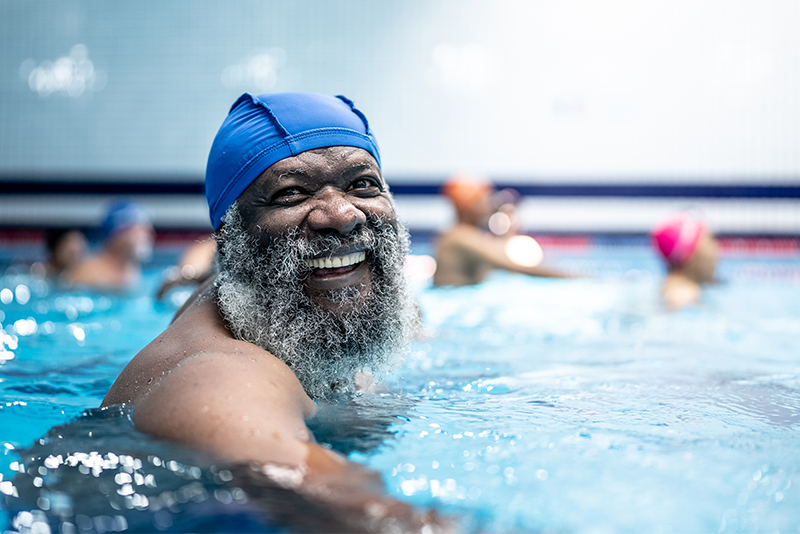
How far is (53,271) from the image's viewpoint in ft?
23.7

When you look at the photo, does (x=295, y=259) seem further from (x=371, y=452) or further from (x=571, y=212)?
(x=571, y=212)

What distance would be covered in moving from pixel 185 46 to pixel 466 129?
4235 millimetres

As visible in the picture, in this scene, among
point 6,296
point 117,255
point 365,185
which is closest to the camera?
point 365,185

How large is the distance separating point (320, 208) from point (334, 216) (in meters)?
0.05

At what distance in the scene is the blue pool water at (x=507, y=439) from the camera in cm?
142

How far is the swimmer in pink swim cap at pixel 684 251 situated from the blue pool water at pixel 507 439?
1575mm

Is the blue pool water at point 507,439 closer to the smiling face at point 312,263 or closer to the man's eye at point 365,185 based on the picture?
the smiling face at point 312,263

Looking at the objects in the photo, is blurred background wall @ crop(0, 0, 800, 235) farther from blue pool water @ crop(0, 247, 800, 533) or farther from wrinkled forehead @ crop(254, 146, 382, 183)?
wrinkled forehead @ crop(254, 146, 382, 183)

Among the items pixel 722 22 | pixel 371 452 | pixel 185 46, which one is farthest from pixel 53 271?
pixel 722 22

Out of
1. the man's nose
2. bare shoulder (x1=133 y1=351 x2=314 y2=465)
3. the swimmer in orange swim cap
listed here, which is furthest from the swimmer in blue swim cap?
bare shoulder (x1=133 y1=351 x2=314 y2=465)

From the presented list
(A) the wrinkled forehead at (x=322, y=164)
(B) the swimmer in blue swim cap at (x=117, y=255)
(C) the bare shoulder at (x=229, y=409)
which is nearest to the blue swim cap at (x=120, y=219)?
(B) the swimmer in blue swim cap at (x=117, y=255)

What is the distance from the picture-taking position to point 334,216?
194 cm

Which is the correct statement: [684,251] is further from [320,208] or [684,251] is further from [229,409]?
[229,409]

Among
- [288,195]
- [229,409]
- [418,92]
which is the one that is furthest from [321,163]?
[418,92]
